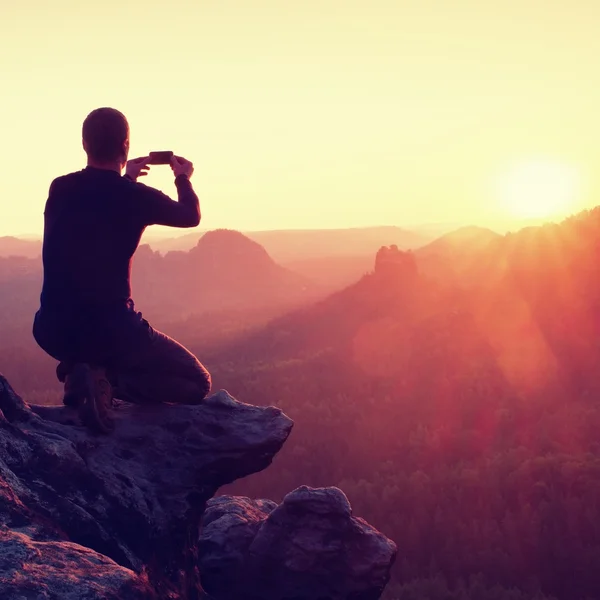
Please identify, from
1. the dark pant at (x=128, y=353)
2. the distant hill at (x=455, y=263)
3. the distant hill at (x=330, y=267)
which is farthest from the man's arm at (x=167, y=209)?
the distant hill at (x=330, y=267)

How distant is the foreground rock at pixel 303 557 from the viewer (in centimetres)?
730

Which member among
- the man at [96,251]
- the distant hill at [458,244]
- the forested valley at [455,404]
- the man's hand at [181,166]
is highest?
the distant hill at [458,244]

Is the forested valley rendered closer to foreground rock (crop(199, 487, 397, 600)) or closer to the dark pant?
foreground rock (crop(199, 487, 397, 600))

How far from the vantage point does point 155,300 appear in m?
81.8

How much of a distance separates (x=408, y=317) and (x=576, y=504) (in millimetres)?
18924

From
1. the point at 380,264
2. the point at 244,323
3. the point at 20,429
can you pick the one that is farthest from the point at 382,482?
the point at 244,323

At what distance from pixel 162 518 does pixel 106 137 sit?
11.3ft

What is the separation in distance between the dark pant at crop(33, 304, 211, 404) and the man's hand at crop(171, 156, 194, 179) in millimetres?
1336

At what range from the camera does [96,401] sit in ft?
19.8

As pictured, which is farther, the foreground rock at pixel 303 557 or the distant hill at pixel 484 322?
the distant hill at pixel 484 322

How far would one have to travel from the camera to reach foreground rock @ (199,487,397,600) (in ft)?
24.0

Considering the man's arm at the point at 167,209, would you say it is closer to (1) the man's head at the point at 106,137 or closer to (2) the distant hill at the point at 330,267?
(1) the man's head at the point at 106,137

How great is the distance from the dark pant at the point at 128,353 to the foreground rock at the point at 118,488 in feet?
0.94

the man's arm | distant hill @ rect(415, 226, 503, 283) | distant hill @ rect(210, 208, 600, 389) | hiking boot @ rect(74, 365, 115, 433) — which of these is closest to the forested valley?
distant hill @ rect(210, 208, 600, 389)
